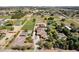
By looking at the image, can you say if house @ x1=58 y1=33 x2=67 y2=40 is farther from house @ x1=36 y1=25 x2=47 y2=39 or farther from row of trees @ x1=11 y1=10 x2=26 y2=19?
row of trees @ x1=11 y1=10 x2=26 y2=19

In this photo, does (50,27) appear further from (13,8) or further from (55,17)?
(13,8)

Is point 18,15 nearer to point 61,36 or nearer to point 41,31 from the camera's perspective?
point 41,31

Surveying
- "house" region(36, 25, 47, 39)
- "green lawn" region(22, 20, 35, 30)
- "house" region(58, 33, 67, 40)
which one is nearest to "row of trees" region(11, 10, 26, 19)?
"green lawn" region(22, 20, 35, 30)

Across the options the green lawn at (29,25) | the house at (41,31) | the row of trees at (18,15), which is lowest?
the house at (41,31)

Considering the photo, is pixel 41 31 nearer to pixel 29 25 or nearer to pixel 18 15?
pixel 29 25

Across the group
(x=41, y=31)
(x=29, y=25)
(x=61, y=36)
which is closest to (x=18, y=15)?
(x=29, y=25)

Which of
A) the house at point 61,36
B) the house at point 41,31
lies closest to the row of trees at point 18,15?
the house at point 41,31

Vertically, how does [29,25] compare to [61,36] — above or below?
above

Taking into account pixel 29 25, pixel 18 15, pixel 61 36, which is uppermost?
pixel 18 15

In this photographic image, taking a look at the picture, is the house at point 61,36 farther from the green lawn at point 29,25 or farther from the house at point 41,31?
the green lawn at point 29,25

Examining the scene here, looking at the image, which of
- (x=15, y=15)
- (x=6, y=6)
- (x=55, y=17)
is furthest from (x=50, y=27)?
(x=6, y=6)
